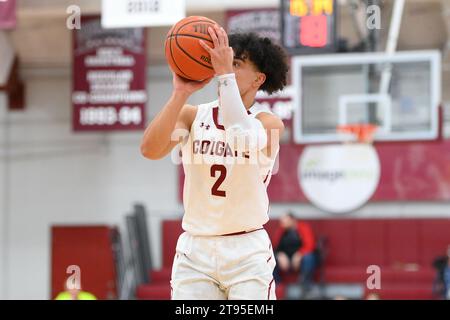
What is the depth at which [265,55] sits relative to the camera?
3918 millimetres

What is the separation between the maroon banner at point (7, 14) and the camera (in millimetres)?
9922

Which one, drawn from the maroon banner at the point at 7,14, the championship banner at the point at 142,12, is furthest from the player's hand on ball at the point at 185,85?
the maroon banner at the point at 7,14

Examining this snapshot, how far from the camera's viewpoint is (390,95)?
10727 millimetres

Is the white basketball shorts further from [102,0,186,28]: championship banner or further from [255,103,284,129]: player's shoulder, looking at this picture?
[102,0,186,28]: championship banner

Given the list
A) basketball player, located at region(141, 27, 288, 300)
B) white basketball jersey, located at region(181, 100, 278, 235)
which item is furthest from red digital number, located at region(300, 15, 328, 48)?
white basketball jersey, located at region(181, 100, 278, 235)

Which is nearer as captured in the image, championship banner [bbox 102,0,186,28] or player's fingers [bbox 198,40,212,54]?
player's fingers [bbox 198,40,212,54]

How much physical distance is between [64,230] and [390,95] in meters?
6.18

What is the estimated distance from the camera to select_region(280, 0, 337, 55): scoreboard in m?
9.24

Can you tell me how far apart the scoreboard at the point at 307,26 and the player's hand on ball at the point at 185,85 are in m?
5.75

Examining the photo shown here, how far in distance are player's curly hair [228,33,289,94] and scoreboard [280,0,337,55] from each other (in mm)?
5314

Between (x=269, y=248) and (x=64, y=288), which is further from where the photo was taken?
(x=64, y=288)
